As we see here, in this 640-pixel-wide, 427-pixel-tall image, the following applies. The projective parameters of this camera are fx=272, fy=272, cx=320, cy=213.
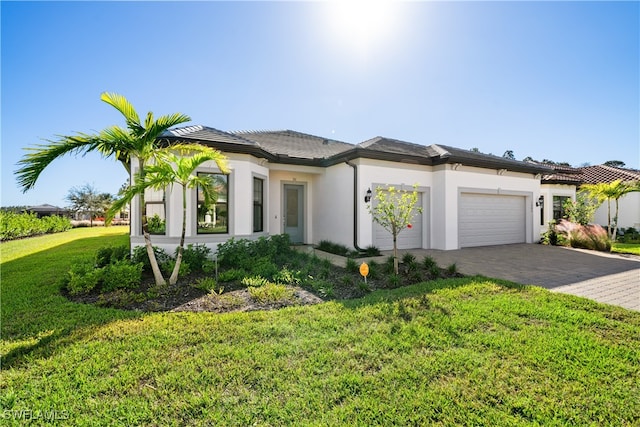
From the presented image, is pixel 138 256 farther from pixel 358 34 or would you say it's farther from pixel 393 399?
pixel 358 34

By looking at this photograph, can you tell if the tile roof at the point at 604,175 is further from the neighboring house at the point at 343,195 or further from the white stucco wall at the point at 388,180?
the white stucco wall at the point at 388,180

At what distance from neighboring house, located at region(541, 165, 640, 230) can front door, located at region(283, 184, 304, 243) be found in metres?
12.5

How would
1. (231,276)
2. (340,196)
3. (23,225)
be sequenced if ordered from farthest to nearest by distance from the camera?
1. (23,225)
2. (340,196)
3. (231,276)

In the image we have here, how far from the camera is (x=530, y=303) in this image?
4.73m

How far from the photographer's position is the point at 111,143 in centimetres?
525

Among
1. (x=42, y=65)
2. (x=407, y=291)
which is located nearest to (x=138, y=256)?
(x=42, y=65)

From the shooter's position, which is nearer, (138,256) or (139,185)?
(139,185)

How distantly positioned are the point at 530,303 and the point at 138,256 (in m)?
8.67

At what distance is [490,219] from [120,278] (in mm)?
13478

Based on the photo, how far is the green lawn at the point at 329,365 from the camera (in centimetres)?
226

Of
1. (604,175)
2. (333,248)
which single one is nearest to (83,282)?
(333,248)

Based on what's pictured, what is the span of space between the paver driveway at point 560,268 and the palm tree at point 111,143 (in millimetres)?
7920

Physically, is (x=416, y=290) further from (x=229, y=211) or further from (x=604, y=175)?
(x=604, y=175)

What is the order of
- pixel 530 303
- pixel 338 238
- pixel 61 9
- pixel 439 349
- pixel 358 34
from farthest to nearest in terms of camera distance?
pixel 338 238, pixel 358 34, pixel 61 9, pixel 530 303, pixel 439 349
